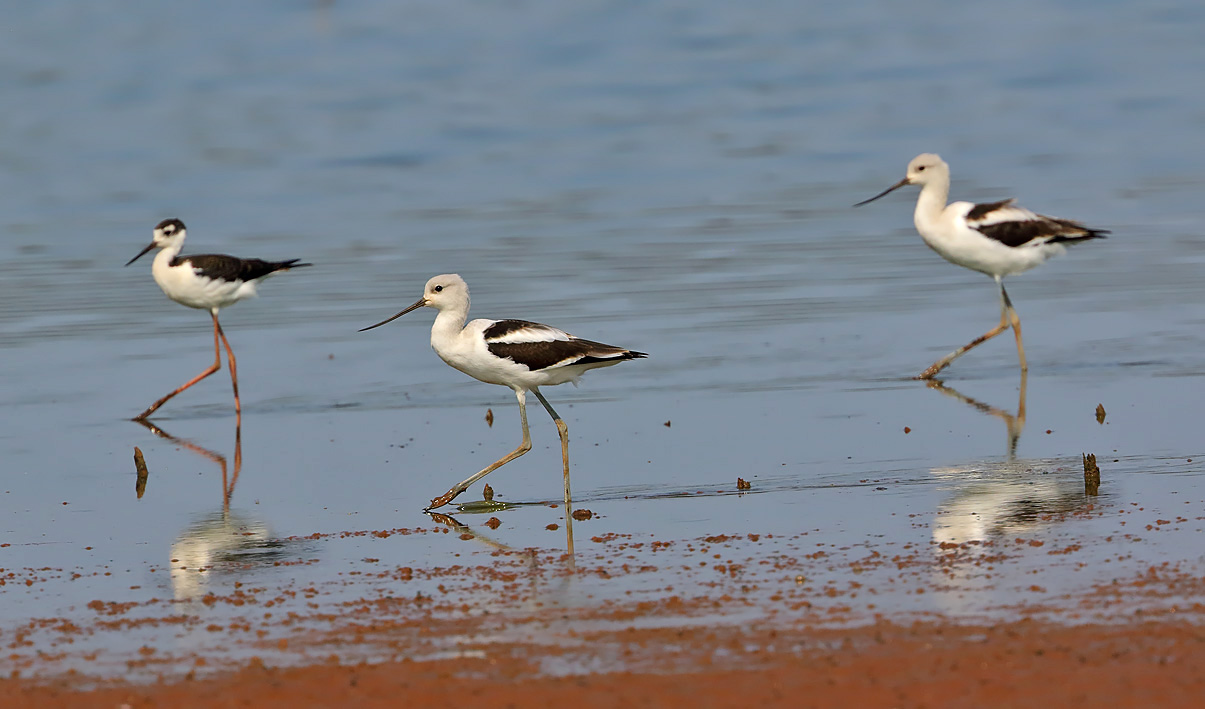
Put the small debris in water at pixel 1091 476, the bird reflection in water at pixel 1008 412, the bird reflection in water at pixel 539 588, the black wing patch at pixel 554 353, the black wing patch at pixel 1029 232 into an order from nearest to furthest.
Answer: the bird reflection in water at pixel 539 588, the small debris in water at pixel 1091 476, the black wing patch at pixel 554 353, the bird reflection in water at pixel 1008 412, the black wing patch at pixel 1029 232

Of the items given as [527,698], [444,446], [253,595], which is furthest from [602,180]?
[527,698]

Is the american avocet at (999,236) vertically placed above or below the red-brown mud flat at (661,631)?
above

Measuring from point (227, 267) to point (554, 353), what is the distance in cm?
525

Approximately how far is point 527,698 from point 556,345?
4005 millimetres

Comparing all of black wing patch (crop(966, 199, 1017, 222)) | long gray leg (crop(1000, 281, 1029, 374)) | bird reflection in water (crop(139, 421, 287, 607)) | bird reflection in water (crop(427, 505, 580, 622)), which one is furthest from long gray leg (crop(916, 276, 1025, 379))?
bird reflection in water (crop(139, 421, 287, 607))

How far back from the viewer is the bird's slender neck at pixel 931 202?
1364cm

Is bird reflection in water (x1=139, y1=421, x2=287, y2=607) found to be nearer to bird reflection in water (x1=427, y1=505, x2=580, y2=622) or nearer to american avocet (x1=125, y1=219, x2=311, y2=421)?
bird reflection in water (x1=427, y1=505, x2=580, y2=622)

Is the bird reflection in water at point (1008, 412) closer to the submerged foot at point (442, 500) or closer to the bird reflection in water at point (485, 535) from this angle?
the bird reflection in water at point (485, 535)

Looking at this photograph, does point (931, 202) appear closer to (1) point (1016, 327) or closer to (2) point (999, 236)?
(2) point (999, 236)

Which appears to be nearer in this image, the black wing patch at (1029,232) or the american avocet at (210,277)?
the black wing patch at (1029,232)

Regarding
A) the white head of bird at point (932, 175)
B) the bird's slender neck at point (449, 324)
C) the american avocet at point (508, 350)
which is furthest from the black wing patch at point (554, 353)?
the white head of bird at point (932, 175)

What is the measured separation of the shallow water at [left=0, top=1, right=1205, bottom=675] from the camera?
8.38 meters

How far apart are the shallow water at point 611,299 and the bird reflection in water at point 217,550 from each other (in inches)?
1.3

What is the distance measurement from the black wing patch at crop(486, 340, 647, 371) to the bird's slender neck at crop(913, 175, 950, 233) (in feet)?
17.4
